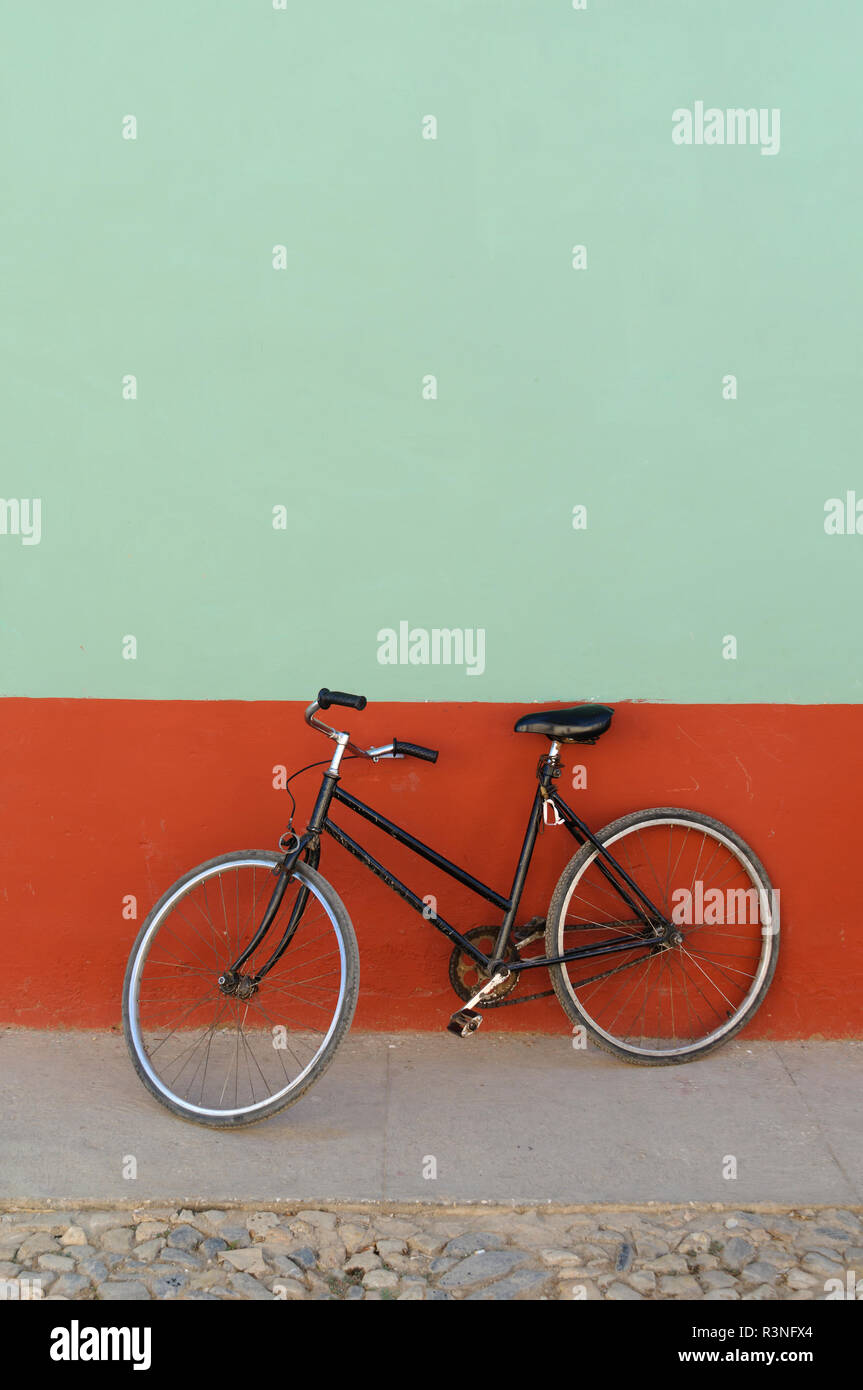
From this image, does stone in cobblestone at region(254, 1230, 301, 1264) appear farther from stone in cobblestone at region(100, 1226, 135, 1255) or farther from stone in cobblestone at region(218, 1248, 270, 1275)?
stone in cobblestone at region(100, 1226, 135, 1255)

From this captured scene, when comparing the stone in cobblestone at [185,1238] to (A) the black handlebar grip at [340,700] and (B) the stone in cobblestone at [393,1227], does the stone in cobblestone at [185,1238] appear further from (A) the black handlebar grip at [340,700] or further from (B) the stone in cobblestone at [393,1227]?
(A) the black handlebar grip at [340,700]

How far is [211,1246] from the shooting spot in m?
3.27

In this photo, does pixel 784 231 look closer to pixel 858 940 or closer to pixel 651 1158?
pixel 858 940

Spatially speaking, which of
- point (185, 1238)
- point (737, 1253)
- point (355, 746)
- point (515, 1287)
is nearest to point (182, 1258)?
point (185, 1238)

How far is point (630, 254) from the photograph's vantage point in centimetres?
428

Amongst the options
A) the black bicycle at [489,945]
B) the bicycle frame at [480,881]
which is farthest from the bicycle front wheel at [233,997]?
the bicycle frame at [480,881]

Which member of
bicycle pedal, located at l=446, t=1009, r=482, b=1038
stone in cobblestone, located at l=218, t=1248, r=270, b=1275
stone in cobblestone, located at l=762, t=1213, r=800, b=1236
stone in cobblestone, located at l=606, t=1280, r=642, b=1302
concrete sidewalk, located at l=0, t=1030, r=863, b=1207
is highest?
bicycle pedal, located at l=446, t=1009, r=482, b=1038

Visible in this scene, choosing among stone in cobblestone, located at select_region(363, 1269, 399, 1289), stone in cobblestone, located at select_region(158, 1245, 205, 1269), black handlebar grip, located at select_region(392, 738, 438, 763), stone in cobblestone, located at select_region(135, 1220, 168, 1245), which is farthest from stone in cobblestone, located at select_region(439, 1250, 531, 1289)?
black handlebar grip, located at select_region(392, 738, 438, 763)

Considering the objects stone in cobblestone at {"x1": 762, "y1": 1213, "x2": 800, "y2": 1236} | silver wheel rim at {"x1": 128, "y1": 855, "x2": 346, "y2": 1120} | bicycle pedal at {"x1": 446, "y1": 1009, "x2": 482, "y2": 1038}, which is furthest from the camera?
bicycle pedal at {"x1": 446, "y1": 1009, "x2": 482, "y2": 1038}

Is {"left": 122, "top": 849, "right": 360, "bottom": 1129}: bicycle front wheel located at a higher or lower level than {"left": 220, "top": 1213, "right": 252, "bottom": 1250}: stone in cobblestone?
higher

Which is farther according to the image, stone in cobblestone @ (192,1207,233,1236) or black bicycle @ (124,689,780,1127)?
black bicycle @ (124,689,780,1127)

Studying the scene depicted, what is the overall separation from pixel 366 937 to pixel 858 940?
1793mm

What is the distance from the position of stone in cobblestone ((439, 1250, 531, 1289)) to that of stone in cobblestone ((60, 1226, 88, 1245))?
0.98 meters

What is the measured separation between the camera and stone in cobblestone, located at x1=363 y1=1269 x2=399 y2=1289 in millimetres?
3137
